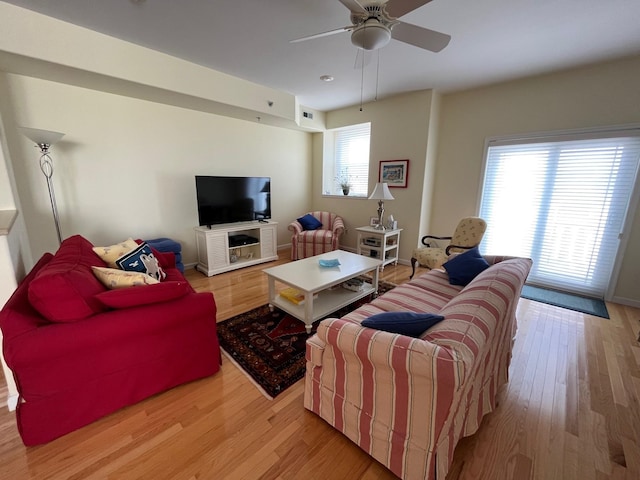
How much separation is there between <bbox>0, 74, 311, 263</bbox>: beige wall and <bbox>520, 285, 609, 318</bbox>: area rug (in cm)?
449

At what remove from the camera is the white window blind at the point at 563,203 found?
2.97 meters

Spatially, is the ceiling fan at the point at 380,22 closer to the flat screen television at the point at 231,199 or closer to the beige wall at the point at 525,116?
the beige wall at the point at 525,116

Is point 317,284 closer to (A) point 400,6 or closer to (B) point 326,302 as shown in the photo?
(B) point 326,302

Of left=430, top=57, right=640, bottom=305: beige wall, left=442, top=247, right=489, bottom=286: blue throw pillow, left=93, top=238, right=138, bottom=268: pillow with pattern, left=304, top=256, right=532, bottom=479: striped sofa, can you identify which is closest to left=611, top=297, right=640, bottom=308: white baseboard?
left=430, top=57, right=640, bottom=305: beige wall

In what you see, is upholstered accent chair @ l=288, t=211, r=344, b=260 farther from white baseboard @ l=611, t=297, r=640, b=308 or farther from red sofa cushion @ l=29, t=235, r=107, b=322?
white baseboard @ l=611, t=297, r=640, b=308

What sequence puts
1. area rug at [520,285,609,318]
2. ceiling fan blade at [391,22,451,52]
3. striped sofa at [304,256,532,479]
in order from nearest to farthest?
striped sofa at [304,256,532,479] → ceiling fan blade at [391,22,451,52] → area rug at [520,285,609,318]

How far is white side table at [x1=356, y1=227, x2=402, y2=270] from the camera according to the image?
4.01 metres

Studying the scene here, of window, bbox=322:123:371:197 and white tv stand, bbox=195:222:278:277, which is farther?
window, bbox=322:123:371:197

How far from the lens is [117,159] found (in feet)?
10.6

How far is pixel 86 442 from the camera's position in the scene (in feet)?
4.50

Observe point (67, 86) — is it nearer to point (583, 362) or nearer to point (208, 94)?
point (208, 94)

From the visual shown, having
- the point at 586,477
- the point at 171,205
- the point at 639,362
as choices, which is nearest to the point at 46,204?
the point at 171,205

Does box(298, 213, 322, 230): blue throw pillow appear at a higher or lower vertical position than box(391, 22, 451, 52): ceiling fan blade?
lower

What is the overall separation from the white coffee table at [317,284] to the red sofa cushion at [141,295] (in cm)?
98
